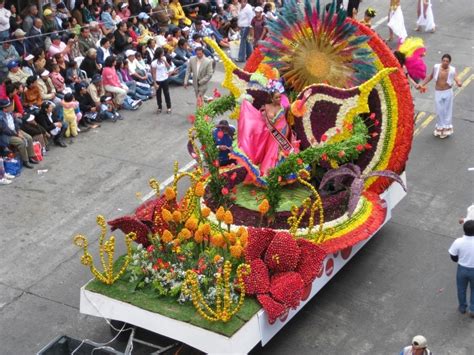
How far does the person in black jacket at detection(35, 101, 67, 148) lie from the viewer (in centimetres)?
1569

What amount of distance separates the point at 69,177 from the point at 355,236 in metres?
5.47

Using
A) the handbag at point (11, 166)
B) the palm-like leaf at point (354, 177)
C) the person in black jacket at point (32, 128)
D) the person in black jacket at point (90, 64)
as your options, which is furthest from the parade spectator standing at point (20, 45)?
the palm-like leaf at point (354, 177)

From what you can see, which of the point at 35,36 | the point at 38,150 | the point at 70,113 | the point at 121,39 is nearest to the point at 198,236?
the point at 38,150

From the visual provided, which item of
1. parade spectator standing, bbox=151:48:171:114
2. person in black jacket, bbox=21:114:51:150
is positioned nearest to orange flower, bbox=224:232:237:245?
person in black jacket, bbox=21:114:51:150

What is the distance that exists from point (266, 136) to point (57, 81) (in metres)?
5.77

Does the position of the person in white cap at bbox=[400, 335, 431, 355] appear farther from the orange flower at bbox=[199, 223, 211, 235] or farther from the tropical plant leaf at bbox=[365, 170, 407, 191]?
the tropical plant leaf at bbox=[365, 170, 407, 191]

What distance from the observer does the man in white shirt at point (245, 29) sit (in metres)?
20.4

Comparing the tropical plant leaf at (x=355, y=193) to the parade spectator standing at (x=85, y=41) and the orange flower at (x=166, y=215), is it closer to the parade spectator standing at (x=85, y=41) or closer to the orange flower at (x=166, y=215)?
the orange flower at (x=166, y=215)

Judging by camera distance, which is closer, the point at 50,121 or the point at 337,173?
the point at 337,173

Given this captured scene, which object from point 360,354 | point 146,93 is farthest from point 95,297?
point 146,93

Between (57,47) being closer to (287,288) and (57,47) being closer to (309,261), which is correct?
(309,261)

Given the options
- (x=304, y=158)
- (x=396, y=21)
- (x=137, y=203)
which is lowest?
(x=137, y=203)

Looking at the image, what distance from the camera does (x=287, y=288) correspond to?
1019 cm

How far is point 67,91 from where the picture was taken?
1659 centimetres
